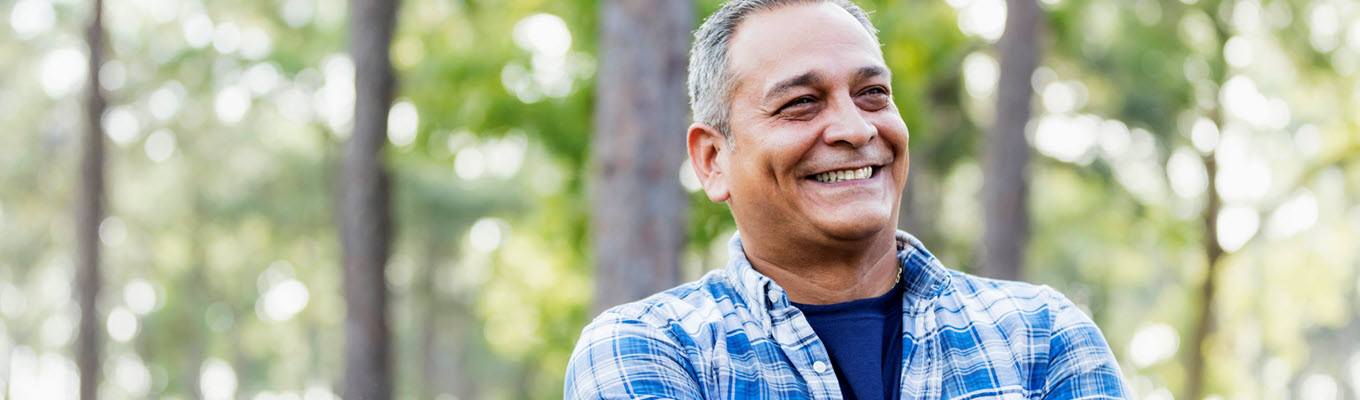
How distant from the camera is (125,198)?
1259 inches

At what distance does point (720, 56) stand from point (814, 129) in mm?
246

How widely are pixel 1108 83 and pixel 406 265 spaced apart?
22554mm

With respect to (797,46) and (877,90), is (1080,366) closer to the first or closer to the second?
(877,90)

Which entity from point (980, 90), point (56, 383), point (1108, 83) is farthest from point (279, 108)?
point (56, 383)

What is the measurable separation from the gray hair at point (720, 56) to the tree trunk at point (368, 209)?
9350 millimetres

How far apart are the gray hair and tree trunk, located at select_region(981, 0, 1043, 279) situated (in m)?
9.82

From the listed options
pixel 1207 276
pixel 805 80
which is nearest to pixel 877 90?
pixel 805 80

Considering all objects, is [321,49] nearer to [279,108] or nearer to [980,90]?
[279,108]

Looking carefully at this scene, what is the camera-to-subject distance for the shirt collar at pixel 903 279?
2.07m

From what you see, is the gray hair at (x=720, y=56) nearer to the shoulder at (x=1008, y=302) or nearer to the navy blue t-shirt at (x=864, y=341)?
the navy blue t-shirt at (x=864, y=341)

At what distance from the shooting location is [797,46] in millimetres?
2129

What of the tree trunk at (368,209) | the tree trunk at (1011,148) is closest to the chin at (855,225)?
the tree trunk at (368,209)

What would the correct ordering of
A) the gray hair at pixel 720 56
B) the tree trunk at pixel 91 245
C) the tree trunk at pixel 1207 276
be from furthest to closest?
1. the tree trunk at pixel 1207 276
2. the tree trunk at pixel 91 245
3. the gray hair at pixel 720 56

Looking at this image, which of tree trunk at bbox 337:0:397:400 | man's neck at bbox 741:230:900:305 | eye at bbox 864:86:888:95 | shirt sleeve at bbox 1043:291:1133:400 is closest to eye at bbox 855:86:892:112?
eye at bbox 864:86:888:95
